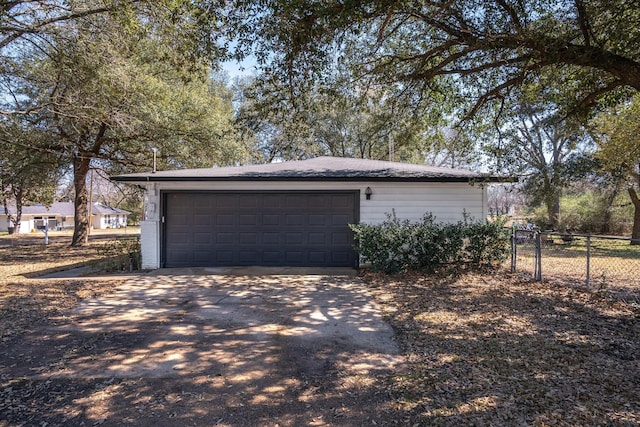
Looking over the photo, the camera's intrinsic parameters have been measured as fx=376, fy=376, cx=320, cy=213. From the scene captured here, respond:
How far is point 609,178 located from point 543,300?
1640cm

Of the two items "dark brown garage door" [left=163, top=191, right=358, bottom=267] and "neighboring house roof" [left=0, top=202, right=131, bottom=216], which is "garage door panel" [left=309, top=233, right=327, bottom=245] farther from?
"neighboring house roof" [left=0, top=202, right=131, bottom=216]

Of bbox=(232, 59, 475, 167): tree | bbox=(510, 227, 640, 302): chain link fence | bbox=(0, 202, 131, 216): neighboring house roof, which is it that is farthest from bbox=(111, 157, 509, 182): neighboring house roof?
bbox=(0, 202, 131, 216): neighboring house roof

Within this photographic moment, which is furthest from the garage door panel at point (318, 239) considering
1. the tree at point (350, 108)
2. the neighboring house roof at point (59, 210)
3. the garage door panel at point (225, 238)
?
the neighboring house roof at point (59, 210)

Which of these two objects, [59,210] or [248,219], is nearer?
[248,219]

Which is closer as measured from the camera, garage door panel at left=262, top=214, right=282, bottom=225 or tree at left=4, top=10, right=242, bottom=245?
tree at left=4, top=10, right=242, bottom=245

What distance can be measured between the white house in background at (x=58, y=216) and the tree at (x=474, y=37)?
155ft

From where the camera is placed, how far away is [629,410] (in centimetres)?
285

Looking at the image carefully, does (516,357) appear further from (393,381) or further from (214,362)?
(214,362)

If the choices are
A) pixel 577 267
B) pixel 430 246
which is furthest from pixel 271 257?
pixel 577 267

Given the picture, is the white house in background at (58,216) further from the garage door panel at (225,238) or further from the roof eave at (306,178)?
the garage door panel at (225,238)

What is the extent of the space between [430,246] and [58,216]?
57610 mm

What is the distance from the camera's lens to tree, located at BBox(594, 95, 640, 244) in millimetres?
12547

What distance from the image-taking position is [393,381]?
11.2 feet

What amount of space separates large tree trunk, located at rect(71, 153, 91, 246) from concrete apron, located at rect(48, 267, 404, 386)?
1157cm
